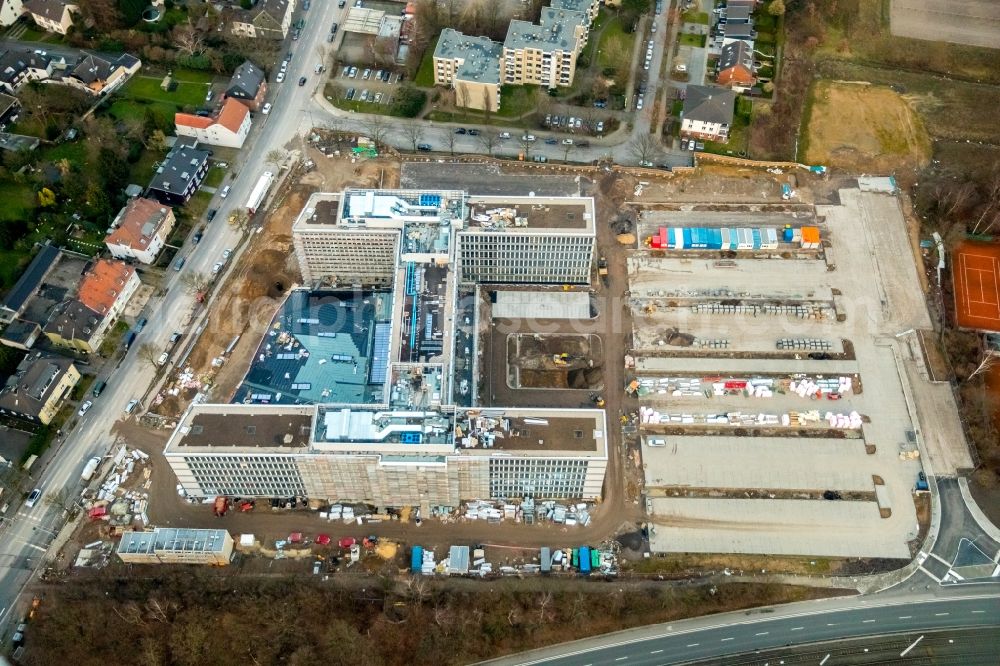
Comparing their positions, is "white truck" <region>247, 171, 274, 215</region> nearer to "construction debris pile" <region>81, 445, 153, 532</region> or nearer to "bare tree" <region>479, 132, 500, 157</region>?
"bare tree" <region>479, 132, 500, 157</region>

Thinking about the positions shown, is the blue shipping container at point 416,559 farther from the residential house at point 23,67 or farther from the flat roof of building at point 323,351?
the residential house at point 23,67

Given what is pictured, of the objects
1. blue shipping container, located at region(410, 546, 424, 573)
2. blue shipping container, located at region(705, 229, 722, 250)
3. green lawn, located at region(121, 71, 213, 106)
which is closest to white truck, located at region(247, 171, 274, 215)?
green lawn, located at region(121, 71, 213, 106)

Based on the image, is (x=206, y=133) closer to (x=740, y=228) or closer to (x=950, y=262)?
(x=740, y=228)

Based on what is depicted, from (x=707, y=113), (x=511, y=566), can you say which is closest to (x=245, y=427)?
(x=511, y=566)

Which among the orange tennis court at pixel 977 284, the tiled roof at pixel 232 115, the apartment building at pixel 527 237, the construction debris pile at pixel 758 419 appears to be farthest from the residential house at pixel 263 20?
the orange tennis court at pixel 977 284

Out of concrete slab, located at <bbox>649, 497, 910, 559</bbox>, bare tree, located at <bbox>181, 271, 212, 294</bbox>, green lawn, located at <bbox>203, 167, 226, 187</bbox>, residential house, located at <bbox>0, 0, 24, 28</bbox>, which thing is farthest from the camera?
residential house, located at <bbox>0, 0, 24, 28</bbox>
